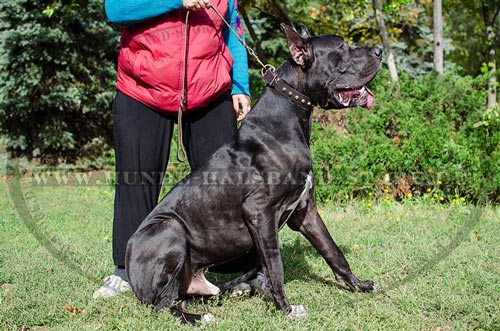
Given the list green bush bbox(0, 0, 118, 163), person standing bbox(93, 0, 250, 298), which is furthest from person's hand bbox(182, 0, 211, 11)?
green bush bbox(0, 0, 118, 163)

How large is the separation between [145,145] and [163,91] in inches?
15.7

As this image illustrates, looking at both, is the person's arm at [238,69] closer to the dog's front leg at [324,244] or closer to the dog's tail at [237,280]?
the dog's front leg at [324,244]

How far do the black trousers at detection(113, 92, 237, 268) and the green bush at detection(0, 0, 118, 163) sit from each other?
621 centimetres

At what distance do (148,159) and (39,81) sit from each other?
6692 millimetres

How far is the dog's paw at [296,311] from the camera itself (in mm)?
3439

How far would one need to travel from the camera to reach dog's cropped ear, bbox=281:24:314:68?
3.40m

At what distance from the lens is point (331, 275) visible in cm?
434

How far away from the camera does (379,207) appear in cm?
629

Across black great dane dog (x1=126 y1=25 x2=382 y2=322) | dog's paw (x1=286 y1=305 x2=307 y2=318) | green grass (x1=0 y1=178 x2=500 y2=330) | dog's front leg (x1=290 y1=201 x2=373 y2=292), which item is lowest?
green grass (x1=0 y1=178 x2=500 y2=330)

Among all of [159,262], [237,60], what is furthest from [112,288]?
[237,60]

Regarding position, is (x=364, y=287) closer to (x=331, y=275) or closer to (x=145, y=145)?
(x=331, y=275)

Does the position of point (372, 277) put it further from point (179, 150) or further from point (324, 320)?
point (179, 150)

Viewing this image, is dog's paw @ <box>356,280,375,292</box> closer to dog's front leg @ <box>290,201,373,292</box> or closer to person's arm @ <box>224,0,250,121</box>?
dog's front leg @ <box>290,201,373,292</box>

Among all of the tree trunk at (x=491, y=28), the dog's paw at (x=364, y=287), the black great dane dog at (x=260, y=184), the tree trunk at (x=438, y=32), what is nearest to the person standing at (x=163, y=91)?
the black great dane dog at (x=260, y=184)
